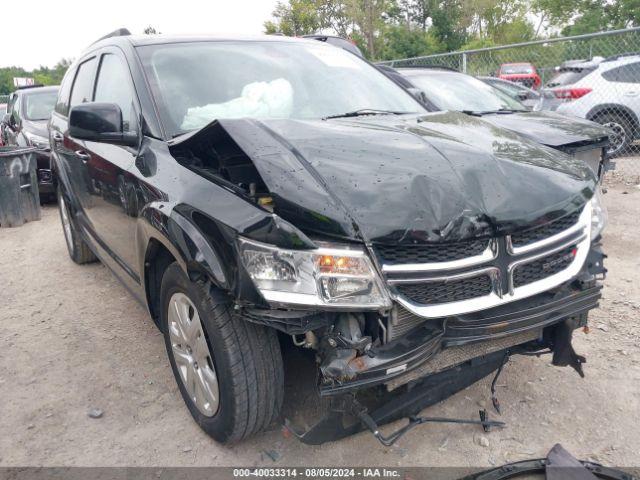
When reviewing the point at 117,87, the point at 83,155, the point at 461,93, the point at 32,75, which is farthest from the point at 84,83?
the point at 32,75

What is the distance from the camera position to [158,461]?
246 cm

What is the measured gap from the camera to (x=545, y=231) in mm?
2182

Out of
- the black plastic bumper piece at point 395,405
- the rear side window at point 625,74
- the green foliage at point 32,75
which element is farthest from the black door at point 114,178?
the green foliage at point 32,75

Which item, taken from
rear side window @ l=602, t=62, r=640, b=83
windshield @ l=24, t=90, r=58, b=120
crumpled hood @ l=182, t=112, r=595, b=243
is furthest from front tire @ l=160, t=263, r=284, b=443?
rear side window @ l=602, t=62, r=640, b=83

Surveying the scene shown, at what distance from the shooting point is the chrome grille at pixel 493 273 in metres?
1.92

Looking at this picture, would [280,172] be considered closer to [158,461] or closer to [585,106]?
[158,461]

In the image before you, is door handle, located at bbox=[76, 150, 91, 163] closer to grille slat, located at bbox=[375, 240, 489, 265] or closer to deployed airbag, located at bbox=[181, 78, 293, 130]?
deployed airbag, located at bbox=[181, 78, 293, 130]

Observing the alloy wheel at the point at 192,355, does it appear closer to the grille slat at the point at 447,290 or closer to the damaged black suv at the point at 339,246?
the damaged black suv at the point at 339,246

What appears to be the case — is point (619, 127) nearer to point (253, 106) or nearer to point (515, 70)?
point (515, 70)

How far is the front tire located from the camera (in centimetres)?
212

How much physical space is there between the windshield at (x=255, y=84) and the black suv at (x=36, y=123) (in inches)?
207

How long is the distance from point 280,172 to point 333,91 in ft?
4.56

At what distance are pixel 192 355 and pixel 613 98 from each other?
9341 millimetres

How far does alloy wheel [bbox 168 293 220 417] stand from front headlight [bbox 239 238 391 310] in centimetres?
56
